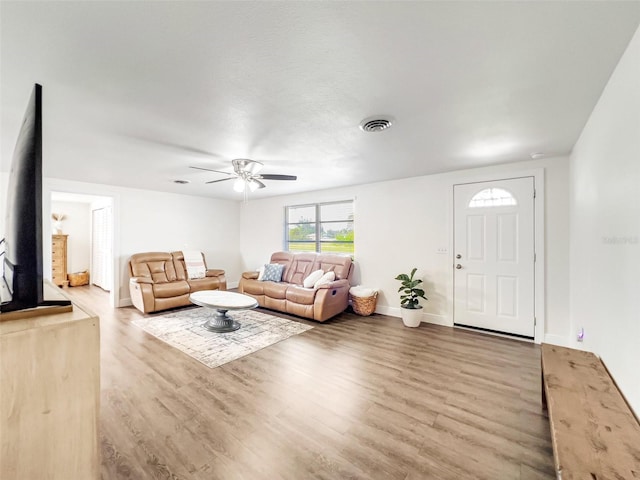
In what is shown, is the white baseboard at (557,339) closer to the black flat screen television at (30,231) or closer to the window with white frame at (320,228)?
the window with white frame at (320,228)

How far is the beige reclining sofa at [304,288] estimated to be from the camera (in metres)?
4.14

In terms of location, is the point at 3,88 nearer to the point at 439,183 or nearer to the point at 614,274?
the point at 614,274

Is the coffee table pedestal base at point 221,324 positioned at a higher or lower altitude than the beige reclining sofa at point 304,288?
lower

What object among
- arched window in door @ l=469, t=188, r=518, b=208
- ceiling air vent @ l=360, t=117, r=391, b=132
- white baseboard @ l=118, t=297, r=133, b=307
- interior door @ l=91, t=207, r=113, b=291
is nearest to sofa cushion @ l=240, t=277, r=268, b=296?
white baseboard @ l=118, t=297, r=133, b=307

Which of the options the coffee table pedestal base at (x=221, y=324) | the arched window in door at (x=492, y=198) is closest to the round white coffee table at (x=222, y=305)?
the coffee table pedestal base at (x=221, y=324)

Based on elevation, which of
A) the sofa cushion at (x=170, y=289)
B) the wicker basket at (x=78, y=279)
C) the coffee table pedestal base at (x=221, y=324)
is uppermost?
the sofa cushion at (x=170, y=289)

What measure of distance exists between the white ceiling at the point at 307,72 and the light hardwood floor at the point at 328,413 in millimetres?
2322

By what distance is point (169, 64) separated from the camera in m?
1.52

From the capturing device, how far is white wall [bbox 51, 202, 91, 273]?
7.13 meters

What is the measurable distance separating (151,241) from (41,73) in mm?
4505

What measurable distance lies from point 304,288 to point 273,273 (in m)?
1.10

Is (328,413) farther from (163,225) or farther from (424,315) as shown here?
(163,225)

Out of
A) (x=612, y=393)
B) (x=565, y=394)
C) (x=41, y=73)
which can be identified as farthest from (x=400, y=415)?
(x=41, y=73)

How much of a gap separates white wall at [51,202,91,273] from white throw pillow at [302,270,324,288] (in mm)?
6908
